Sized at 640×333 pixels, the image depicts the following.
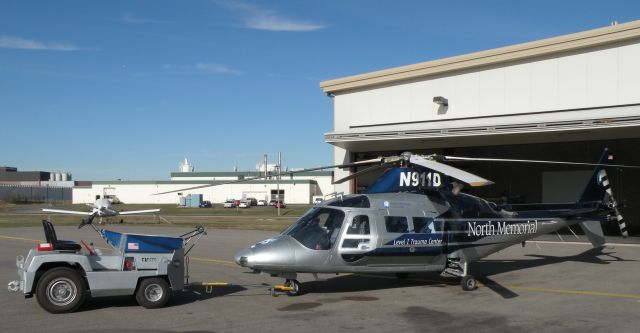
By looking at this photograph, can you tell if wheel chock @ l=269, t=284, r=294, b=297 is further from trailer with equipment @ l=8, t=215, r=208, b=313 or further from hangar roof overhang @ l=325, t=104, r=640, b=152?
hangar roof overhang @ l=325, t=104, r=640, b=152

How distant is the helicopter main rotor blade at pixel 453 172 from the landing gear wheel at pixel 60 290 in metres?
6.74

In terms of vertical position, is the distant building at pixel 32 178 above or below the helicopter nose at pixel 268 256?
above

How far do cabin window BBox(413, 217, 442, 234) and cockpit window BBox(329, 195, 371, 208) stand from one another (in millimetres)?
1163

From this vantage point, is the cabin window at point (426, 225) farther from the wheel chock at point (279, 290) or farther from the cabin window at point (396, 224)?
the wheel chock at point (279, 290)

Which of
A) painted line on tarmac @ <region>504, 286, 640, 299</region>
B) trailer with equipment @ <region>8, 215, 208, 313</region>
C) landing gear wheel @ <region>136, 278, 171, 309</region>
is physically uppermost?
trailer with equipment @ <region>8, 215, 208, 313</region>

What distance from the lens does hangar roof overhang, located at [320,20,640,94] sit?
2266 cm

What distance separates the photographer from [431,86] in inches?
1112

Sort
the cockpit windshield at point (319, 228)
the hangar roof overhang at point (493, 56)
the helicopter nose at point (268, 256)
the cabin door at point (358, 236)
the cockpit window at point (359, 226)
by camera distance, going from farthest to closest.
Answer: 1. the hangar roof overhang at point (493, 56)
2. the cockpit window at point (359, 226)
3. the cabin door at point (358, 236)
4. the cockpit windshield at point (319, 228)
5. the helicopter nose at point (268, 256)

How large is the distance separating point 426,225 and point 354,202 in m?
1.70

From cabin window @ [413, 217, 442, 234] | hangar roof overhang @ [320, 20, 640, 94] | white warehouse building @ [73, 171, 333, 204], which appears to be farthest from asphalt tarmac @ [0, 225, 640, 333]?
white warehouse building @ [73, 171, 333, 204]

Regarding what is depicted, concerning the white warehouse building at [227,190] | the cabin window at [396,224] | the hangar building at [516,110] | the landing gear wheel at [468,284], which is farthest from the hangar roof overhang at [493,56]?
the white warehouse building at [227,190]

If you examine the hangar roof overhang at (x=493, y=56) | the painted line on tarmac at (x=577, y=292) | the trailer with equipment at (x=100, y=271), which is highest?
the hangar roof overhang at (x=493, y=56)

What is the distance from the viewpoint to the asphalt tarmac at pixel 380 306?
8.89 m

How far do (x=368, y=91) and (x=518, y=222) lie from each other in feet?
57.5
